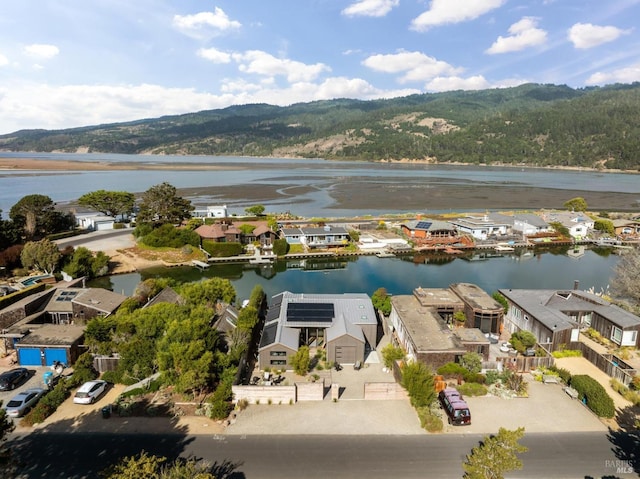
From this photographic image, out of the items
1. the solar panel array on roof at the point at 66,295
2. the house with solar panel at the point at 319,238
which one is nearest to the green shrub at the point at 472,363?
the solar panel array on roof at the point at 66,295

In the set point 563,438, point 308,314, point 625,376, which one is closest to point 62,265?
point 308,314

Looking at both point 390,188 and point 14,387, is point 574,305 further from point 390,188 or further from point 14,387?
point 390,188

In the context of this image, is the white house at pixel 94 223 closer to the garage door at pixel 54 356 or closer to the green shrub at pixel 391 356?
the garage door at pixel 54 356

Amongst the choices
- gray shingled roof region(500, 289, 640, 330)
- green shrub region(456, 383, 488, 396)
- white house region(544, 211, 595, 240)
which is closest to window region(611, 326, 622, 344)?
gray shingled roof region(500, 289, 640, 330)

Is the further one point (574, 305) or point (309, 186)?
point (309, 186)

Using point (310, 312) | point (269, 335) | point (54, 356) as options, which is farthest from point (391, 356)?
point (54, 356)

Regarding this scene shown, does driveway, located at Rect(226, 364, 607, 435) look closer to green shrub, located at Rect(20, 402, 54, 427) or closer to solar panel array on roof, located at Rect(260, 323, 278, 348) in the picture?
solar panel array on roof, located at Rect(260, 323, 278, 348)
